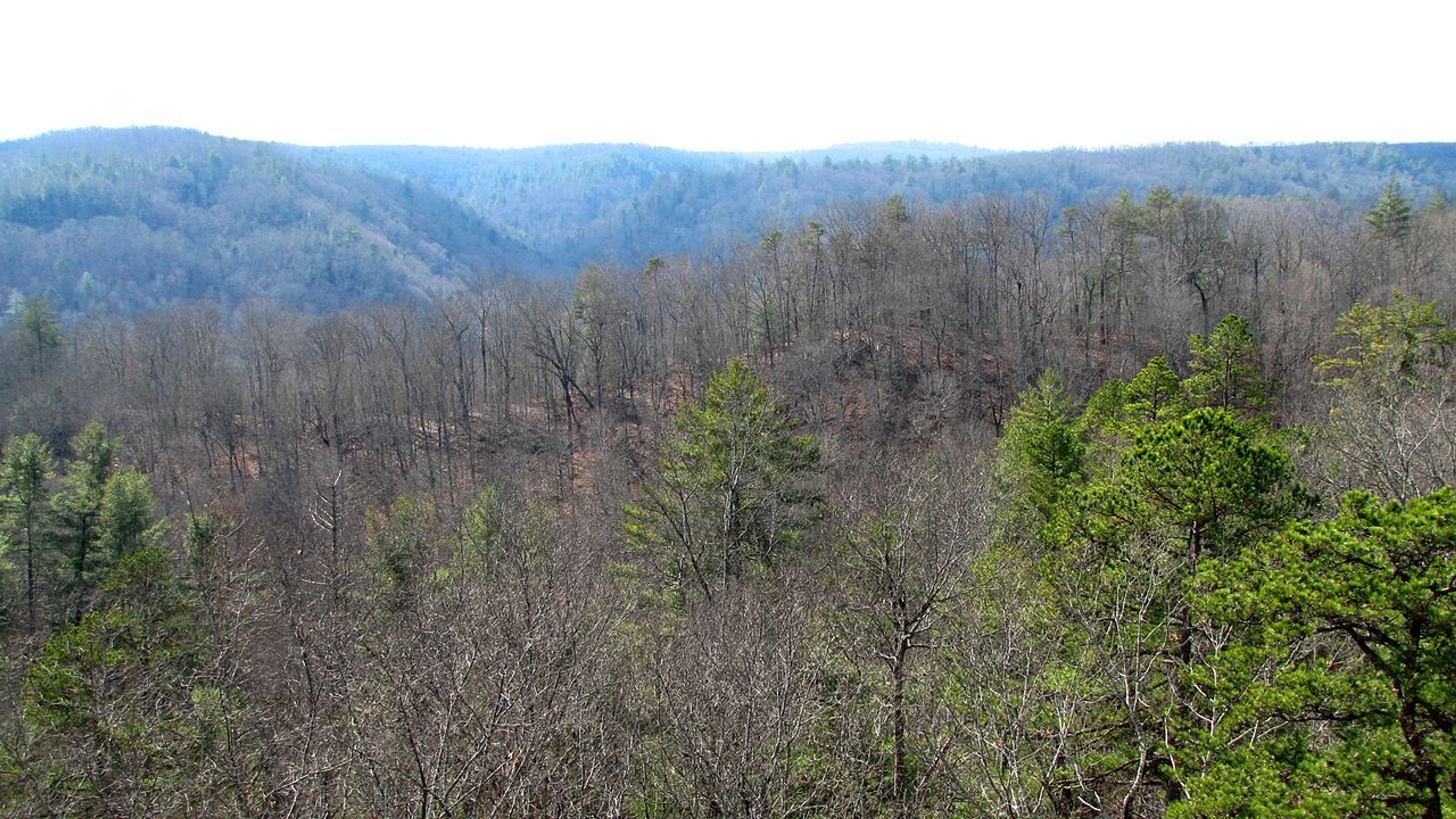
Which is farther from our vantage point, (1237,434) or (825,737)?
(825,737)

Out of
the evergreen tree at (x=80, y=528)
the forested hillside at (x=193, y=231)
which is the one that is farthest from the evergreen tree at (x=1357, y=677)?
the forested hillside at (x=193, y=231)

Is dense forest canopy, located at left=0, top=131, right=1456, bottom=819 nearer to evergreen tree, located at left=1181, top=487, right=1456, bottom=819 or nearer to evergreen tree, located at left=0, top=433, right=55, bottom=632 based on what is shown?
evergreen tree, located at left=1181, top=487, right=1456, bottom=819

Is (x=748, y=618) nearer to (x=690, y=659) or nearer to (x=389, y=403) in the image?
(x=690, y=659)

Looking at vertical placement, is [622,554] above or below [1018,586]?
below

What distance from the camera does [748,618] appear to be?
12.0 meters

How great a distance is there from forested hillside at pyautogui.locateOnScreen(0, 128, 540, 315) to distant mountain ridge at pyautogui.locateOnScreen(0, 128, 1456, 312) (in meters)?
0.27

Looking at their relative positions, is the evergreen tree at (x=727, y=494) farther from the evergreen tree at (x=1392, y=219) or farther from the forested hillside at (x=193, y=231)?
the forested hillside at (x=193, y=231)

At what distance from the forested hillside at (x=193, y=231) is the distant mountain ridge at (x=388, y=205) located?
271 millimetres

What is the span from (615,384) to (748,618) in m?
39.5

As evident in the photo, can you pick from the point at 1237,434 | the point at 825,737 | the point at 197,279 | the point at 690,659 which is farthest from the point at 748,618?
the point at 197,279

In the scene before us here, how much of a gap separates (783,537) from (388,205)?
14592 centimetres

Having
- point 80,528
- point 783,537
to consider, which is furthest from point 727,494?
Result: point 80,528

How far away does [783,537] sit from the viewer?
19562 mm

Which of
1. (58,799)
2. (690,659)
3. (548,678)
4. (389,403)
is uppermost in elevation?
(548,678)
